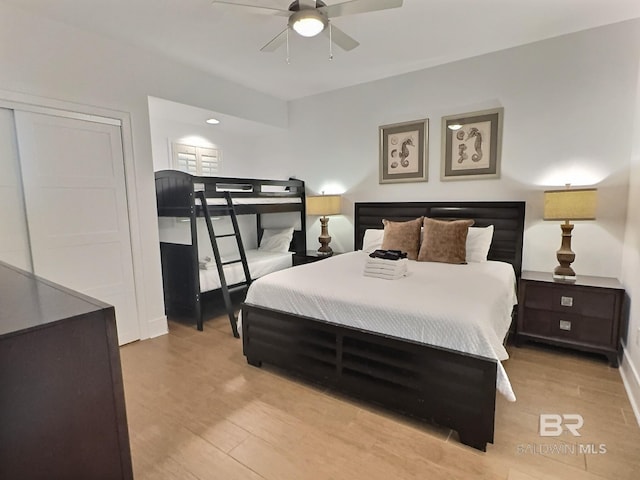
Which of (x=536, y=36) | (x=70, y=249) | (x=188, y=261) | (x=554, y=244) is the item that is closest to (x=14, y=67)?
(x=70, y=249)

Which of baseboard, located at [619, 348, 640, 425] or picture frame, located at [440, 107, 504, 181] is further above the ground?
picture frame, located at [440, 107, 504, 181]

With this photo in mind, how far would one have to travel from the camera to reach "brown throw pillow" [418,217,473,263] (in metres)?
3.12

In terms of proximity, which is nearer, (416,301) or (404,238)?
(416,301)

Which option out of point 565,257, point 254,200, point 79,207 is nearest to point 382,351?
point 565,257

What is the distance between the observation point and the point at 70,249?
109 inches

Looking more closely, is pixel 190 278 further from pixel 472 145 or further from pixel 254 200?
pixel 472 145

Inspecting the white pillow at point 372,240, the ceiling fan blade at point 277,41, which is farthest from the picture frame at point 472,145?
the ceiling fan blade at point 277,41

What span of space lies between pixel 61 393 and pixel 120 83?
118 inches

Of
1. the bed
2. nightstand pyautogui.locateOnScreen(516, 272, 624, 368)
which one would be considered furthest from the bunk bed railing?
nightstand pyautogui.locateOnScreen(516, 272, 624, 368)

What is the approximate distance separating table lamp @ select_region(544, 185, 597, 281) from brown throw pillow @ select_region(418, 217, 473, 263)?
2.22 feet

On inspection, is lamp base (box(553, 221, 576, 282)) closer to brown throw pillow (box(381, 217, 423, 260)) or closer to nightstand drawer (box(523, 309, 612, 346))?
nightstand drawer (box(523, 309, 612, 346))

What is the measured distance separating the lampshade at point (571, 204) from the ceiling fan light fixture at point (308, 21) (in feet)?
7.68

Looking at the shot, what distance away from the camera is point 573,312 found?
2.73m

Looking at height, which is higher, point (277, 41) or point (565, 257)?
point (277, 41)
